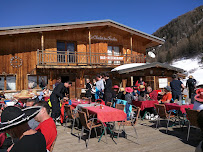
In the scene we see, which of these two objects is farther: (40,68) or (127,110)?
(40,68)

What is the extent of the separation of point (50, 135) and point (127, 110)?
4.04 meters

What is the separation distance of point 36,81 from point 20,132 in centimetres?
1150

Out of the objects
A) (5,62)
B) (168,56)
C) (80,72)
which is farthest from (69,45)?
(168,56)

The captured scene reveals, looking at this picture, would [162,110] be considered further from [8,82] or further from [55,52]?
[8,82]

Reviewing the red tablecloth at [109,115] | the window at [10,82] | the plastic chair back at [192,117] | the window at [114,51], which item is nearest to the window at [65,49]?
the window at [114,51]

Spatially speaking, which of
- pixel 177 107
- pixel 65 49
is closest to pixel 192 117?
pixel 177 107

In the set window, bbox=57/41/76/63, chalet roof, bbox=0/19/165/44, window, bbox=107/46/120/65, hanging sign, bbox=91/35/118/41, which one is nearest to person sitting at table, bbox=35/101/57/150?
chalet roof, bbox=0/19/165/44

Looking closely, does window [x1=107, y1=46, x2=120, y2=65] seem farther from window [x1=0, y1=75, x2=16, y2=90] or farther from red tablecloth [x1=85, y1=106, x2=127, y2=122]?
red tablecloth [x1=85, y1=106, x2=127, y2=122]

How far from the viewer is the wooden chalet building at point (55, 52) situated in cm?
1214

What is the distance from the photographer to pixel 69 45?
14.3m

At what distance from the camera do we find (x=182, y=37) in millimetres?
54969

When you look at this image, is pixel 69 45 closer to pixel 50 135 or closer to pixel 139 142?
pixel 139 142

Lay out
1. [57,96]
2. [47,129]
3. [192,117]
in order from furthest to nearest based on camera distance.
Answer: [57,96] < [192,117] < [47,129]

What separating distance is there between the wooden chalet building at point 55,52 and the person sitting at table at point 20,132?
10204 mm
